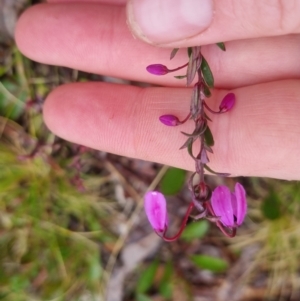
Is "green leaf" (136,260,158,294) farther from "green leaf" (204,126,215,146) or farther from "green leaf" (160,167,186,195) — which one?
"green leaf" (204,126,215,146)

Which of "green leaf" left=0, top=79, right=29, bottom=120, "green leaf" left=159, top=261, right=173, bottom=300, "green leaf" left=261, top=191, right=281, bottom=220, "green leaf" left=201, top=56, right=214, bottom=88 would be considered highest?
"green leaf" left=201, top=56, right=214, bottom=88

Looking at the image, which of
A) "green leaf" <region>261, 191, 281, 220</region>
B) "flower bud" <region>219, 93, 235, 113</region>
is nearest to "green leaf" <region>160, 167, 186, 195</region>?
"green leaf" <region>261, 191, 281, 220</region>

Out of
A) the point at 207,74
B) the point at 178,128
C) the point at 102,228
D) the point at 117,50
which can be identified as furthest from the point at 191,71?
the point at 102,228

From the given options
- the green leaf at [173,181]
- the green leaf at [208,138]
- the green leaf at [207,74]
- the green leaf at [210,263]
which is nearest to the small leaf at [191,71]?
the green leaf at [207,74]

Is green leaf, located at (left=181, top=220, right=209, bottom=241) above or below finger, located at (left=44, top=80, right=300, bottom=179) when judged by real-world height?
below

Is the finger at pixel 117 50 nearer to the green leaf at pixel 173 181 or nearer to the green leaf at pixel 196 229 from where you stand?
the green leaf at pixel 173 181

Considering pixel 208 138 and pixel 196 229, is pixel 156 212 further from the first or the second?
pixel 196 229
